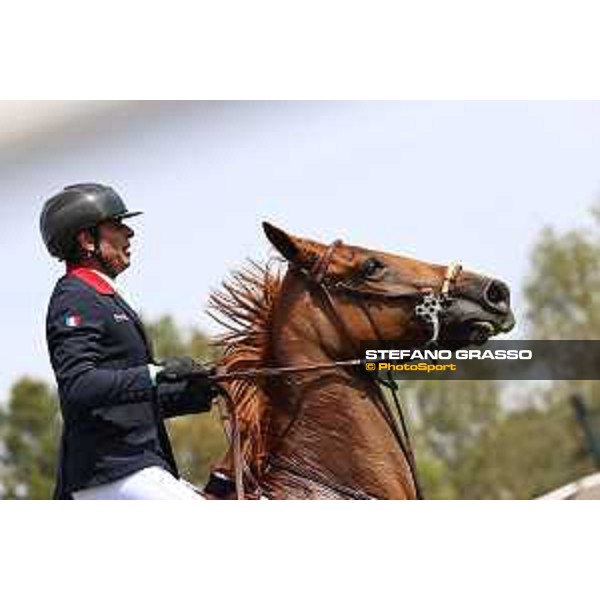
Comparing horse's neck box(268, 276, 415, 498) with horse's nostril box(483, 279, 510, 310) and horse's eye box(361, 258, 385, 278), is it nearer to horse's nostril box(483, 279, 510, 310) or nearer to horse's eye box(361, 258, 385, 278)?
horse's eye box(361, 258, 385, 278)

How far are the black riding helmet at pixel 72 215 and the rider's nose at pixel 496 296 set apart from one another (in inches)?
47.5

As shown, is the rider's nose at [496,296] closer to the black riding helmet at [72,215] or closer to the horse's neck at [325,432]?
the horse's neck at [325,432]

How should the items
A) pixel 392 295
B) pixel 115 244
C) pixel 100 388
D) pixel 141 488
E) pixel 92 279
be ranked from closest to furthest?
pixel 100 388 < pixel 141 488 < pixel 92 279 < pixel 115 244 < pixel 392 295

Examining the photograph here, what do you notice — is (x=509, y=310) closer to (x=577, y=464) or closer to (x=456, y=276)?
(x=456, y=276)

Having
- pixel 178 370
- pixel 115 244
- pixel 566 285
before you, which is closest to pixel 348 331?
pixel 178 370

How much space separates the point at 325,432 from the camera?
4836 millimetres

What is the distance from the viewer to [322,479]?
4.80 m

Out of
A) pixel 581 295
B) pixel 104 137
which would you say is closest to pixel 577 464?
pixel 581 295

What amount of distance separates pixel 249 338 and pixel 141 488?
653mm

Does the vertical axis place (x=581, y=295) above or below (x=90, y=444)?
above

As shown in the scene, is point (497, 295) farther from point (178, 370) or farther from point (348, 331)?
point (178, 370)

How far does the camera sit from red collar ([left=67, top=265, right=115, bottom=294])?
466 centimetres

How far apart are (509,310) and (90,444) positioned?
4.74 ft
